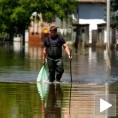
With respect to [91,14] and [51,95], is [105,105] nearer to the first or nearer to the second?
[51,95]

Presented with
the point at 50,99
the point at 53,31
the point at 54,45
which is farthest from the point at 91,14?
the point at 50,99

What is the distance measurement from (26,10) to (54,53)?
147ft

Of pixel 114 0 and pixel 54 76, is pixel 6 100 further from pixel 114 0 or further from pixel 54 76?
pixel 114 0

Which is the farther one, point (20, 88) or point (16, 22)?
point (16, 22)

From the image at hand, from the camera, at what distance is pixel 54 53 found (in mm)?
19984

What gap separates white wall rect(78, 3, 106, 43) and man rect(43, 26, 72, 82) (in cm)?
5947

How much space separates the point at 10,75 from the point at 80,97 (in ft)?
28.1

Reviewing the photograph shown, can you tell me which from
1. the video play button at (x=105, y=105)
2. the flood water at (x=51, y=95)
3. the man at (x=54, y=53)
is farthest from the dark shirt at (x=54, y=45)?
the video play button at (x=105, y=105)

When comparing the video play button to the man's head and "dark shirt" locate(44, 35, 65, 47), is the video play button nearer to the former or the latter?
the man's head

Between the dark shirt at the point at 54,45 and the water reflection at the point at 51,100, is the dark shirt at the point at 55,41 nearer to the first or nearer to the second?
the dark shirt at the point at 54,45

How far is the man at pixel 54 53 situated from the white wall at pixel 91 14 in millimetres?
59475

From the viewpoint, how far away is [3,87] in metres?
18.7

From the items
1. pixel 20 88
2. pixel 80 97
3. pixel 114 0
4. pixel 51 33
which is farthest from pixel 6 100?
pixel 114 0

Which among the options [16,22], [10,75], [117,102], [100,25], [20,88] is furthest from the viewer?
[100,25]
